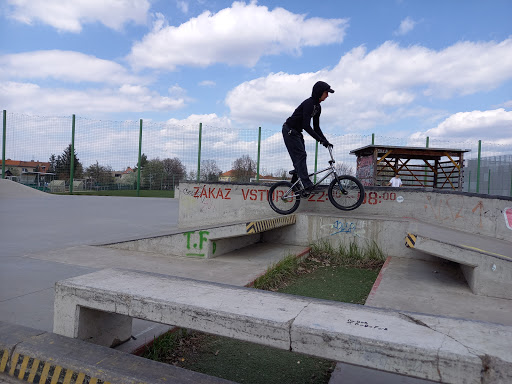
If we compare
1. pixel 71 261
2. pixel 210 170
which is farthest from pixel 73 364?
pixel 210 170

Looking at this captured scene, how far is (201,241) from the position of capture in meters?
5.86

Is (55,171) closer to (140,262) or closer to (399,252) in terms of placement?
(140,262)

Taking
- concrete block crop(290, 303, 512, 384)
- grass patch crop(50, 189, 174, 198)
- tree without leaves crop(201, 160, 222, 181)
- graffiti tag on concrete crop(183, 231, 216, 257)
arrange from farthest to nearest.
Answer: grass patch crop(50, 189, 174, 198) → tree without leaves crop(201, 160, 222, 181) → graffiti tag on concrete crop(183, 231, 216, 257) → concrete block crop(290, 303, 512, 384)

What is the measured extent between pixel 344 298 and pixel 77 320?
292 centimetres

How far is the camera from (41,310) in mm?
3293

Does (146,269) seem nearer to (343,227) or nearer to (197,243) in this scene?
(197,243)

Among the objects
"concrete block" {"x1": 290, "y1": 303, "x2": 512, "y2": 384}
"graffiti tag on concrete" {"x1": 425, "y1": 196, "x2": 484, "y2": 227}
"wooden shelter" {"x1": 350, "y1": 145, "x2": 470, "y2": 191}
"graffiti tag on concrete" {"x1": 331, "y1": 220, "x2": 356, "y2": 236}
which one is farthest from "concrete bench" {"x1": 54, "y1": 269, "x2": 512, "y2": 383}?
"wooden shelter" {"x1": 350, "y1": 145, "x2": 470, "y2": 191}

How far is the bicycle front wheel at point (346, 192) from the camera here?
6348 millimetres

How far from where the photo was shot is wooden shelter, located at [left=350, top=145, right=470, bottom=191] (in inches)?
502

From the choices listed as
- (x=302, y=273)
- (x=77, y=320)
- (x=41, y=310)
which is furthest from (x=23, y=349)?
(x=302, y=273)

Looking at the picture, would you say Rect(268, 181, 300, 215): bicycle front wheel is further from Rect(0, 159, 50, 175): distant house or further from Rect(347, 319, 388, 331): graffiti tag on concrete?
Rect(0, 159, 50, 175): distant house

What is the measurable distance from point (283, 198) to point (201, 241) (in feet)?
5.36

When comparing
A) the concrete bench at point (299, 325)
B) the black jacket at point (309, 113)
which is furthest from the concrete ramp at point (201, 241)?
the concrete bench at point (299, 325)

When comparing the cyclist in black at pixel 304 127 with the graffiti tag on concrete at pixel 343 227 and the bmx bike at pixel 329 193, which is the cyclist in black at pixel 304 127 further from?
the graffiti tag on concrete at pixel 343 227
